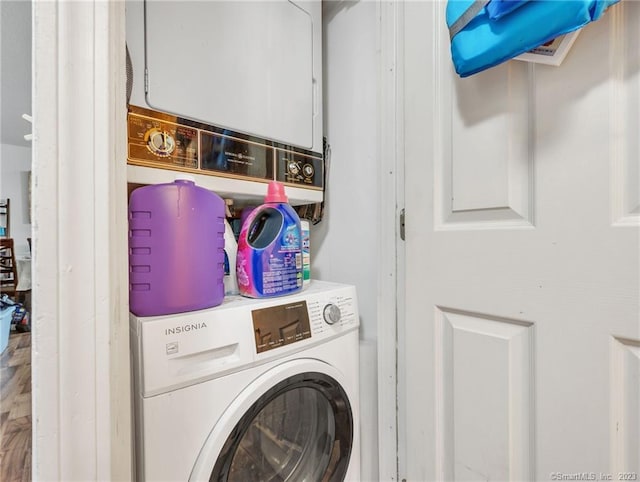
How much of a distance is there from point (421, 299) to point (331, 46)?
1.15 m

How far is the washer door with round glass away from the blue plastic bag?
92 cm

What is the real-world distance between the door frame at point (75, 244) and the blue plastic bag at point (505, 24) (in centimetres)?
73

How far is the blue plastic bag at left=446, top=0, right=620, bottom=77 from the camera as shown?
549mm

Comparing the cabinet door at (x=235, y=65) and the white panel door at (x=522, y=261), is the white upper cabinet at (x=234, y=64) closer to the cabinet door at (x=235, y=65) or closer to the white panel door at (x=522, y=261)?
the cabinet door at (x=235, y=65)

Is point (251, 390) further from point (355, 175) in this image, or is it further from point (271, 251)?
point (355, 175)

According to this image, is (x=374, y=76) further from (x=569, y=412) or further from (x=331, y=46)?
(x=569, y=412)

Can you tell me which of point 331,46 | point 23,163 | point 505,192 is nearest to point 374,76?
point 331,46

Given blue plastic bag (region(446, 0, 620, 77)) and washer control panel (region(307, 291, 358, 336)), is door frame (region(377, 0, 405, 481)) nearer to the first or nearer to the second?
washer control panel (region(307, 291, 358, 336))

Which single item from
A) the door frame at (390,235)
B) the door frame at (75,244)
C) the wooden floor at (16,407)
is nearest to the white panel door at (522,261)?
the door frame at (390,235)

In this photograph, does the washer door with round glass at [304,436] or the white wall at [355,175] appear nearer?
the washer door with round glass at [304,436]

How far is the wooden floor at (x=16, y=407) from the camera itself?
61 cm

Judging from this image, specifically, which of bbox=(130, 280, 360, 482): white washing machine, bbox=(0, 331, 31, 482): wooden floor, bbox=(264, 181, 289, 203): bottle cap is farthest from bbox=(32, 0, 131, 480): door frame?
bbox=(264, 181, 289, 203): bottle cap

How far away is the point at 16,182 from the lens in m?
0.69

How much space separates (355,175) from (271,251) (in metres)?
0.54
